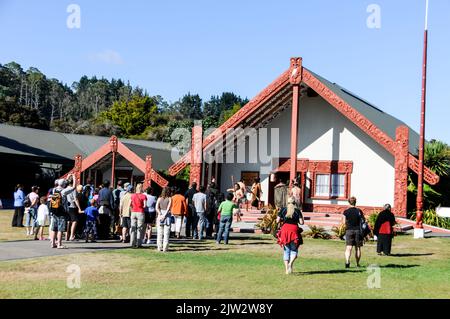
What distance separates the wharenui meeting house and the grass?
32.7 ft

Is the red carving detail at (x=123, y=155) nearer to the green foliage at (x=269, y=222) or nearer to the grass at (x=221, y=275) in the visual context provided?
the green foliage at (x=269, y=222)

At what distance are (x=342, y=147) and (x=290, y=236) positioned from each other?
A: 16.1 metres

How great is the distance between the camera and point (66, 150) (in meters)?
40.4

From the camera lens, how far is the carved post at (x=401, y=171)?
70.9 ft

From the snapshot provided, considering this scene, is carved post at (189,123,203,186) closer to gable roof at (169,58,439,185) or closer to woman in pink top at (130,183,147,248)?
gable roof at (169,58,439,185)

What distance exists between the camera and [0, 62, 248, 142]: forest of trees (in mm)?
63562

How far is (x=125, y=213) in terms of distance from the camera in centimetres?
1453

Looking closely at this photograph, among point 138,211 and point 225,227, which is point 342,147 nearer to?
point 225,227

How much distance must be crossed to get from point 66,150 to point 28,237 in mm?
25418

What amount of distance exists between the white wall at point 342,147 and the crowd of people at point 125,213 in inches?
368

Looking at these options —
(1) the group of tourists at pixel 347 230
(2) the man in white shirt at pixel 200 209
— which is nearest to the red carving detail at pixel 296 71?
(2) the man in white shirt at pixel 200 209
